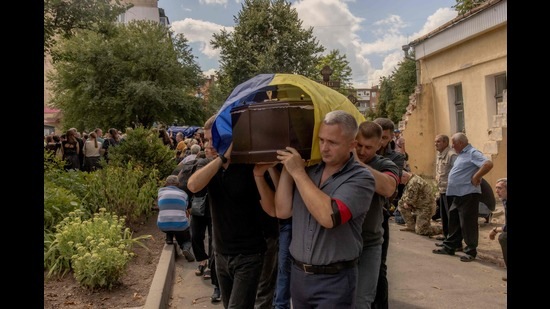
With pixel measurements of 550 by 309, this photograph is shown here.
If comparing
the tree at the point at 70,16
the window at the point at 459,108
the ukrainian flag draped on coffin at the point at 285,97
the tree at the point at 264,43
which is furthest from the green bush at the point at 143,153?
the tree at the point at 264,43

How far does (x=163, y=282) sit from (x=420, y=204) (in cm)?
562

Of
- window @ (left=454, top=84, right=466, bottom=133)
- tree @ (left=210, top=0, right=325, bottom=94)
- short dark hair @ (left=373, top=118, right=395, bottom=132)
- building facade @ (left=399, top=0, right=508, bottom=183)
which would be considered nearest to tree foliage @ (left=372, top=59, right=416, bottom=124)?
tree @ (left=210, top=0, right=325, bottom=94)

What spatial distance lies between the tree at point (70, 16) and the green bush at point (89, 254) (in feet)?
23.0

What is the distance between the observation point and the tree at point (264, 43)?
2919 centimetres

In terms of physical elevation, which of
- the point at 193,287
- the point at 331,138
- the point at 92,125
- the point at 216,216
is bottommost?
the point at 193,287

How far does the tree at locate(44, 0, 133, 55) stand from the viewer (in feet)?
37.8

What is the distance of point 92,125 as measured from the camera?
32094 millimetres

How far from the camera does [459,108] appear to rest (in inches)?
597

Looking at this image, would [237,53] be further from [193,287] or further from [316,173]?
[316,173]

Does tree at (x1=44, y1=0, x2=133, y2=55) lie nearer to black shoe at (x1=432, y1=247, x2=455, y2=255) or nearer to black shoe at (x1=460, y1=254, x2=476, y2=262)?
black shoe at (x1=432, y1=247, x2=455, y2=255)

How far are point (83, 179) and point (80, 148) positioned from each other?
19.6ft

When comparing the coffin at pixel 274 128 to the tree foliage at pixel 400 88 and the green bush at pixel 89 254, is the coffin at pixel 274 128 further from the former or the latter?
the tree foliage at pixel 400 88
